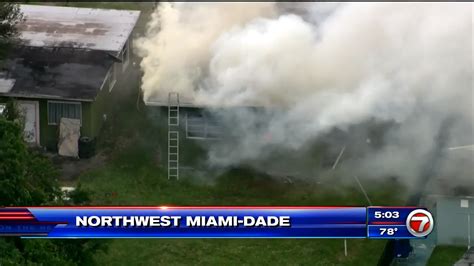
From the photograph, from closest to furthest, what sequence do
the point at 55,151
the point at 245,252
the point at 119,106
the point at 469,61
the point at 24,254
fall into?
the point at 24,254, the point at 245,252, the point at 469,61, the point at 55,151, the point at 119,106

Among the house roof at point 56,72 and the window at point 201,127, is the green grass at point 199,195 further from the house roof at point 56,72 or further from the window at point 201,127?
the house roof at point 56,72

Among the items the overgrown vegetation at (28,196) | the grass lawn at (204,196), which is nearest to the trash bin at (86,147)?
the grass lawn at (204,196)

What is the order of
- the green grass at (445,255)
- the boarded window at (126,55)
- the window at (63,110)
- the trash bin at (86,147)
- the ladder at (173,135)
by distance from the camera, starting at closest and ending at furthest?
the green grass at (445,255), the ladder at (173,135), the trash bin at (86,147), the window at (63,110), the boarded window at (126,55)

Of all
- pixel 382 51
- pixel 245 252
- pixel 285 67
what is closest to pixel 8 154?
pixel 245 252

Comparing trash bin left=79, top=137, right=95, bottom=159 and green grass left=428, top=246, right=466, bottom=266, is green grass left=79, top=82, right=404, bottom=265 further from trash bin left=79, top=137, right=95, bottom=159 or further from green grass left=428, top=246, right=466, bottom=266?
green grass left=428, top=246, right=466, bottom=266

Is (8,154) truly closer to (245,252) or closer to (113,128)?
(245,252)

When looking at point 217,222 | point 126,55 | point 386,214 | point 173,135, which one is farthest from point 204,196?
point 386,214

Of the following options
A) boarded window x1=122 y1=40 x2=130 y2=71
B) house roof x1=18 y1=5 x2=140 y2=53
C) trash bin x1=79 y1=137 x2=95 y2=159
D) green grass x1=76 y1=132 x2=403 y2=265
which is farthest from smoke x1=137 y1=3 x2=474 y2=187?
boarded window x1=122 y1=40 x2=130 y2=71
